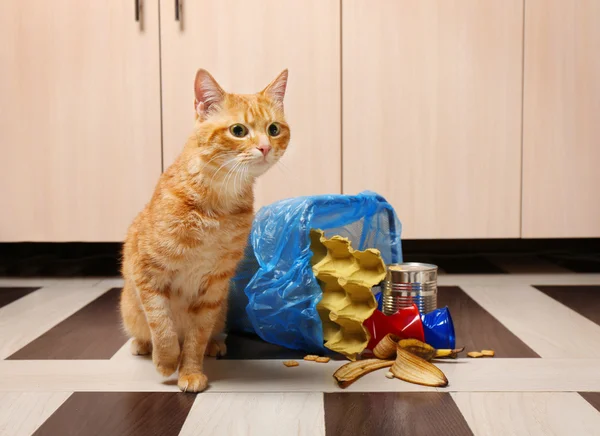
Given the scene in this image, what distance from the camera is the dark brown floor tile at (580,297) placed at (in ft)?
6.43

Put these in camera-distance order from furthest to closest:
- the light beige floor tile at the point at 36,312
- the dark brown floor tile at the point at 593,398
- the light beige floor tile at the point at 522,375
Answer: the light beige floor tile at the point at 36,312 < the light beige floor tile at the point at 522,375 < the dark brown floor tile at the point at 593,398

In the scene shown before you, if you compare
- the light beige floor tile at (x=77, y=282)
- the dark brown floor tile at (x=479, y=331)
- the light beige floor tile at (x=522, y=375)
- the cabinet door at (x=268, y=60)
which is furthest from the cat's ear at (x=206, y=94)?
the light beige floor tile at (x=77, y=282)

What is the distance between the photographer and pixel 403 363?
1381 millimetres

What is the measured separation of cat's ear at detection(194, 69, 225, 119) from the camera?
130 centimetres

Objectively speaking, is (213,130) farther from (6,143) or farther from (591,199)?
(591,199)

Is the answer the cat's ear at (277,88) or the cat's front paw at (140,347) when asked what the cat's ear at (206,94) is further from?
the cat's front paw at (140,347)

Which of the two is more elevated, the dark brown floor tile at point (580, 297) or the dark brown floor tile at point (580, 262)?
the dark brown floor tile at point (580, 262)

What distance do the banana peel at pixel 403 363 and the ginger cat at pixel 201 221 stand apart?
0.33m

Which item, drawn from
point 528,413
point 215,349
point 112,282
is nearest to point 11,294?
point 112,282

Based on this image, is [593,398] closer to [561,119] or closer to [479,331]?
[479,331]

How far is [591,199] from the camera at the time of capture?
2.46m

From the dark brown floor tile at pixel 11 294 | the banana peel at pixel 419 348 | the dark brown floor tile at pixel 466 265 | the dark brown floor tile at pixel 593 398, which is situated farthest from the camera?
the dark brown floor tile at pixel 466 265

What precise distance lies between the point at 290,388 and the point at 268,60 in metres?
1.47

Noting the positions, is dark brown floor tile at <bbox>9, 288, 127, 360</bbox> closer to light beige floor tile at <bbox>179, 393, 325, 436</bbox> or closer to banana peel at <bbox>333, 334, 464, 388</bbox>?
light beige floor tile at <bbox>179, 393, 325, 436</bbox>
